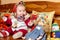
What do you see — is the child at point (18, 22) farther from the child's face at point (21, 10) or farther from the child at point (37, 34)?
the child at point (37, 34)

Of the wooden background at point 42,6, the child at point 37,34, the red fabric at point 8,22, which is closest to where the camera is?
the child at point 37,34

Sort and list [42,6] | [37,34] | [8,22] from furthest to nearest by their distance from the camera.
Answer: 1. [42,6]
2. [8,22]
3. [37,34]

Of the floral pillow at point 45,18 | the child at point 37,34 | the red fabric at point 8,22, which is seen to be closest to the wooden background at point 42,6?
the floral pillow at point 45,18

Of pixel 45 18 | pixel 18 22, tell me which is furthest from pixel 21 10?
pixel 45 18

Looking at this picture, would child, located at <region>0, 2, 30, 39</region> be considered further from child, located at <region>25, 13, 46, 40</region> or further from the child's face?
child, located at <region>25, 13, 46, 40</region>

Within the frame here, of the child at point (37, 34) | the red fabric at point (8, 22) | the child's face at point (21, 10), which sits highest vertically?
the child's face at point (21, 10)

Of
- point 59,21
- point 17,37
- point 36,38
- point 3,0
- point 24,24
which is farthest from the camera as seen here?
point 3,0

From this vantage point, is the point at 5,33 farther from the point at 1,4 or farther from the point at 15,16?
the point at 1,4

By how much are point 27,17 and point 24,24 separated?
86 millimetres

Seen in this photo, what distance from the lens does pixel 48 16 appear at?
1976mm

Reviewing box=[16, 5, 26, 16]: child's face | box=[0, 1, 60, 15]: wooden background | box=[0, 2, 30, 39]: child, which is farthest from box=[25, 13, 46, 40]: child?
box=[0, 1, 60, 15]: wooden background

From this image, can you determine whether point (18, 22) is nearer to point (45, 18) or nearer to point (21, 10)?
point (21, 10)

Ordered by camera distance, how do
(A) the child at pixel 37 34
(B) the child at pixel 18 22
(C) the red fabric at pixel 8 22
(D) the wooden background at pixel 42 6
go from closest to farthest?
(A) the child at pixel 37 34 → (B) the child at pixel 18 22 → (C) the red fabric at pixel 8 22 → (D) the wooden background at pixel 42 6

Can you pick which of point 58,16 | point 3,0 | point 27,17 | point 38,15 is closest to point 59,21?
point 58,16
